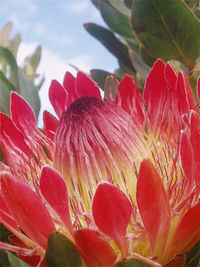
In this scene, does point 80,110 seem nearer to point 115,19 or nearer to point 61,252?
point 61,252

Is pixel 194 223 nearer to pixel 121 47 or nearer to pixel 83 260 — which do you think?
pixel 83 260

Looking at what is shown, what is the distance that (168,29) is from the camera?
1.15m

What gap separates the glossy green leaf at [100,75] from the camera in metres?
1.37

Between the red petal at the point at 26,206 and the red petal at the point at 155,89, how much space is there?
498 millimetres

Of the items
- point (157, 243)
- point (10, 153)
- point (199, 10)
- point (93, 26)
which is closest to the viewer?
point (157, 243)

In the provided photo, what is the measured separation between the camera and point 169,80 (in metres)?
0.96

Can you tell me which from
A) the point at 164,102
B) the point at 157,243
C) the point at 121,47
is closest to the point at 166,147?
the point at 164,102

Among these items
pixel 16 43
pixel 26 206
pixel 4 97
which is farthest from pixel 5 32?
pixel 26 206

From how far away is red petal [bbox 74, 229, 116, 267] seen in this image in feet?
2.17

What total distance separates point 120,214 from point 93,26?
39.5 inches

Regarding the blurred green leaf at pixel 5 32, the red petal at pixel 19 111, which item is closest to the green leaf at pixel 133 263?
the red petal at pixel 19 111

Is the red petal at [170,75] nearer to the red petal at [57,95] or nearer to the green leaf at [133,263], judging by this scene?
the red petal at [57,95]

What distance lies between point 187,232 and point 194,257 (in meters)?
0.06

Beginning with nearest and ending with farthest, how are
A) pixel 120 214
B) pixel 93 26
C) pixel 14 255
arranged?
pixel 120 214 < pixel 14 255 < pixel 93 26
